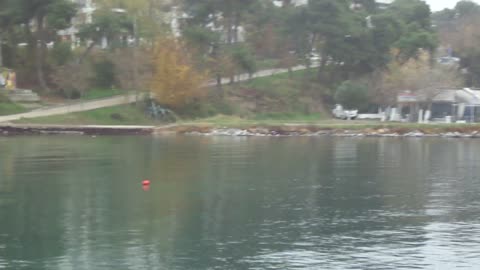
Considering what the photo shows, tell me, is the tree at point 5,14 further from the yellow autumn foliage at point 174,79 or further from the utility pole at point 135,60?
the yellow autumn foliage at point 174,79

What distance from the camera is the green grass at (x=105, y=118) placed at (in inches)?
2869

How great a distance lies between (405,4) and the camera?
105000 mm

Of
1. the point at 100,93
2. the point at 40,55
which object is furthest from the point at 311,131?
the point at 40,55

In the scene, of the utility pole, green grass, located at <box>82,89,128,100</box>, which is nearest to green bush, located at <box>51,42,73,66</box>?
green grass, located at <box>82,89,128,100</box>

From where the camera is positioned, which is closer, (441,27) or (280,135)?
(280,135)

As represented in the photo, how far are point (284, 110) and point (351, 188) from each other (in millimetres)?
54332

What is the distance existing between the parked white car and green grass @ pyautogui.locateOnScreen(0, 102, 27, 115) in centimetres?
3379

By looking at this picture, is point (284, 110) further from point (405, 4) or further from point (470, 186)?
point (470, 186)

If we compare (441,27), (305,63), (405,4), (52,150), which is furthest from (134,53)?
(441,27)

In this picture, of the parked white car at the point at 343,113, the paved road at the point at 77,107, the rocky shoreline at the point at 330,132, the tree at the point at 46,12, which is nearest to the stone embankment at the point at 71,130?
the paved road at the point at 77,107

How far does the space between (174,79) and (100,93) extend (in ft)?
33.4

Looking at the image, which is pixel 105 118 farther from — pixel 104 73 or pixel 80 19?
pixel 80 19

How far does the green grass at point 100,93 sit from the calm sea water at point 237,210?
3029cm

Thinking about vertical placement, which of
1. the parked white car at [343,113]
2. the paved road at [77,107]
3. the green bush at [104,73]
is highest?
the green bush at [104,73]
